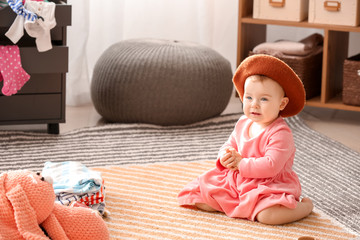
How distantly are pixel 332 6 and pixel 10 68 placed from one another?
131 cm

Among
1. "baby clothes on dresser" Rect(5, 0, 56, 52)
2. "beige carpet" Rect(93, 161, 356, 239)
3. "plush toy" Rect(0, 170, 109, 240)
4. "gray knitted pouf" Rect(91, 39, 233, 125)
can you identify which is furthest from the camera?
"gray knitted pouf" Rect(91, 39, 233, 125)

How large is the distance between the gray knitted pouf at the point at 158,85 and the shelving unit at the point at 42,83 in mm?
234

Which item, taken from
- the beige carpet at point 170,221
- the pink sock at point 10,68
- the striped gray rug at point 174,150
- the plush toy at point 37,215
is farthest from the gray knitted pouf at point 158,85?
the plush toy at point 37,215

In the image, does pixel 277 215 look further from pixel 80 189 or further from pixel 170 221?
pixel 80 189

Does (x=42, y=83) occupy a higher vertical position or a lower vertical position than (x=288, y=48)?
lower

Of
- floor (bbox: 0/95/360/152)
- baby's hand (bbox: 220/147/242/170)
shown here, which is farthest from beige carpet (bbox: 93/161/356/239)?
floor (bbox: 0/95/360/152)

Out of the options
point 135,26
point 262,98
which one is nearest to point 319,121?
point 135,26

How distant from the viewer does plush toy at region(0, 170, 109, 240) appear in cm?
140

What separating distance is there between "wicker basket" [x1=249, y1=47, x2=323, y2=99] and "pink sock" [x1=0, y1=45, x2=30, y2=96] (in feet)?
3.53

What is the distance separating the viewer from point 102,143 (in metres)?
2.50

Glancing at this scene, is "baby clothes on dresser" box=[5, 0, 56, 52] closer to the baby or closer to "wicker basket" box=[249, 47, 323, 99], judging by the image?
the baby

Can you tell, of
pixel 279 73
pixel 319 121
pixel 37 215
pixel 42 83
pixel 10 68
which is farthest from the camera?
pixel 319 121

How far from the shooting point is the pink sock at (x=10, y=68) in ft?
7.68

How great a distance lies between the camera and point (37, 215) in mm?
1434
